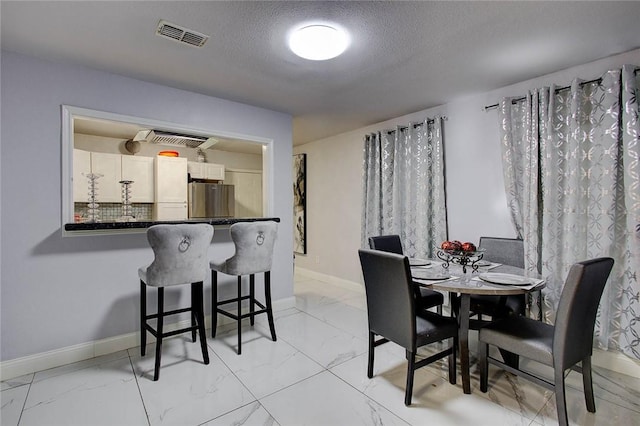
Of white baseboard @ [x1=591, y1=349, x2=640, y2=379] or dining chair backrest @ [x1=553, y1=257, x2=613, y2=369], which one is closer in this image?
dining chair backrest @ [x1=553, y1=257, x2=613, y2=369]

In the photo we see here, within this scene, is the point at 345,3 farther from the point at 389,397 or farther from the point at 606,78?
the point at 389,397

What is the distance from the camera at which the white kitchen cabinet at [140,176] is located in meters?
4.67

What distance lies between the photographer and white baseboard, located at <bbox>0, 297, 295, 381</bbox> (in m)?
2.26

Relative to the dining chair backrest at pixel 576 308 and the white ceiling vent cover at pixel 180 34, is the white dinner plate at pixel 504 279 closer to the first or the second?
the dining chair backrest at pixel 576 308

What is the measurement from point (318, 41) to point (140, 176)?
3.93m

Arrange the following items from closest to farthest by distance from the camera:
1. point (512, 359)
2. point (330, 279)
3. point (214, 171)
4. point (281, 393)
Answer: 1. point (281, 393)
2. point (512, 359)
3. point (330, 279)
4. point (214, 171)

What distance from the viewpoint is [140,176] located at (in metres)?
4.77

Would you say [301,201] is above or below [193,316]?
above

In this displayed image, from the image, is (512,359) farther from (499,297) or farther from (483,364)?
(499,297)

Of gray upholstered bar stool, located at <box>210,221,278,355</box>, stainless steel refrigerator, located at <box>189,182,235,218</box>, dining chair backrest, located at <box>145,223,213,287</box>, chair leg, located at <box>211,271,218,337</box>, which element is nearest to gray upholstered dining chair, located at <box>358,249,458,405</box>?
gray upholstered bar stool, located at <box>210,221,278,355</box>

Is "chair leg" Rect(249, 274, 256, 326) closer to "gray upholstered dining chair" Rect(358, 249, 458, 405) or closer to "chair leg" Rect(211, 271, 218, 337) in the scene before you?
"chair leg" Rect(211, 271, 218, 337)

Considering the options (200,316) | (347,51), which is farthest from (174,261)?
(347,51)

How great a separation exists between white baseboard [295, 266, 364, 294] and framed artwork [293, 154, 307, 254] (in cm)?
36

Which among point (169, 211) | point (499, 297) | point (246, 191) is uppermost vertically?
A: point (246, 191)
